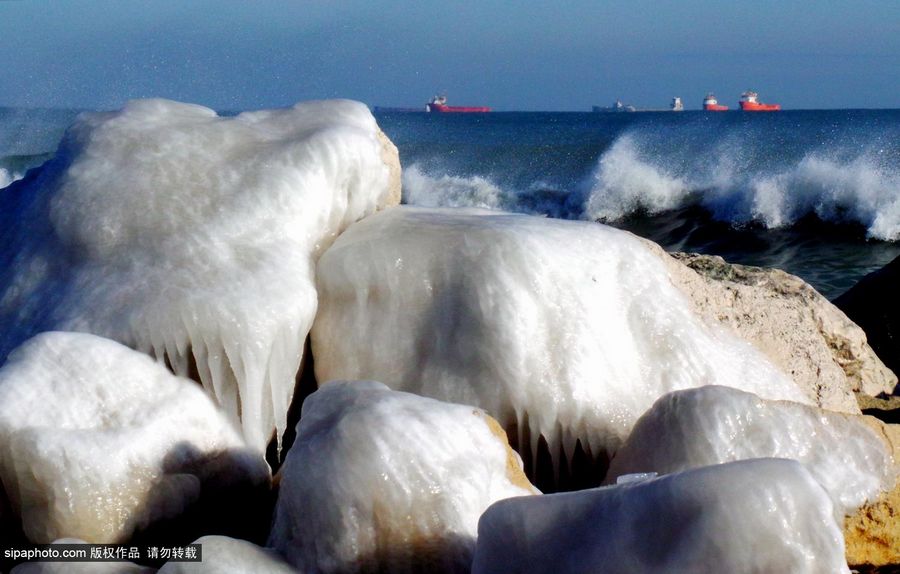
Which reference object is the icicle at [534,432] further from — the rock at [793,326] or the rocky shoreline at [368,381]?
the rock at [793,326]

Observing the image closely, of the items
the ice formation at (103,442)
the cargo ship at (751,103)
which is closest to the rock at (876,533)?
the ice formation at (103,442)

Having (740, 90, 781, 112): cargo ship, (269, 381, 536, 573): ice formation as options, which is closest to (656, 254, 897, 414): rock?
(269, 381, 536, 573): ice formation

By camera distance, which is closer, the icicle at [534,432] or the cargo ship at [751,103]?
the icicle at [534,432]

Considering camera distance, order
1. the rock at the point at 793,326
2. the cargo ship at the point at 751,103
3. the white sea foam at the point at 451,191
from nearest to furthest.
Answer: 1. the rock at the point at 793,326
2. the white sea foam at the point at 451,191
3. the cargo ship at the point at 751,103

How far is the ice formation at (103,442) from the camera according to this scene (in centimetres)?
234

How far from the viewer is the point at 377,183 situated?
3295mm

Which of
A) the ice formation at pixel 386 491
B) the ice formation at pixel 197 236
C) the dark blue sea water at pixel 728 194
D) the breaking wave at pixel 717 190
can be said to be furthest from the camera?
the breaking wave at pixel 717 190

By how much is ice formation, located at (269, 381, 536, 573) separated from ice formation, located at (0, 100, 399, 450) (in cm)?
51

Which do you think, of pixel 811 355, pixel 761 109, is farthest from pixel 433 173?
pixel 761 109

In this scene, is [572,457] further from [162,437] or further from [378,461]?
[162,437]

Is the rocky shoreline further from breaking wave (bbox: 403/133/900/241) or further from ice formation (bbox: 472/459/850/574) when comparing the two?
breaking wave (bbox: 403/133/900/241)

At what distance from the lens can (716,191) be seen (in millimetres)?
15773

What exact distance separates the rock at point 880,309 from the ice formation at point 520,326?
1.65m

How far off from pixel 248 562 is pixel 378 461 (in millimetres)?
316
